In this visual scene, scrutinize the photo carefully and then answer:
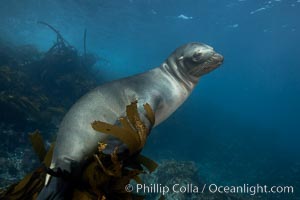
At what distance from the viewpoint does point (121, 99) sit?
299 cm

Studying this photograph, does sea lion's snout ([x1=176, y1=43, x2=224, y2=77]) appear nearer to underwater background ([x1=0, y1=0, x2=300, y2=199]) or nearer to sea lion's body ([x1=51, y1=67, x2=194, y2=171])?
sea lion's body ([x1=51, y1=67, x2=194, y2=171])

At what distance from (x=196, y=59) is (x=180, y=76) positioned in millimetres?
348

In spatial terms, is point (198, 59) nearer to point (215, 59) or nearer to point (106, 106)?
point (215, 59)

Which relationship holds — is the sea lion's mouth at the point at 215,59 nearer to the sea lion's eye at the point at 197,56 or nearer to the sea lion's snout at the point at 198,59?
the sea lion's snout at the point at 198,59

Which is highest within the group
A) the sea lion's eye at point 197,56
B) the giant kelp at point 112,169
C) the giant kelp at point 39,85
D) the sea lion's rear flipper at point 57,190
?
the giant kelp at point 39,85

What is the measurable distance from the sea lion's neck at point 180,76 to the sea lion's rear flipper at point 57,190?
210 cm

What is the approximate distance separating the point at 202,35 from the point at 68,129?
1464 inches

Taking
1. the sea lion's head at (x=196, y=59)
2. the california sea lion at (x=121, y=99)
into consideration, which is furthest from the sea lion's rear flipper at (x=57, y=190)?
Answer: the sea lion's head at (x=196, y=59)

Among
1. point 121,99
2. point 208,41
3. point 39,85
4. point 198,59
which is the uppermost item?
point 208,41

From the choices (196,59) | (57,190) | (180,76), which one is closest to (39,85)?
(180,76)

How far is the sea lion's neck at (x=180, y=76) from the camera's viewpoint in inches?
150

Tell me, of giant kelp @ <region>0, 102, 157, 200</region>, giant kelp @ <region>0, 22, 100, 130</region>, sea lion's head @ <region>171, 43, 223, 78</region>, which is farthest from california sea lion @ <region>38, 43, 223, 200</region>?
giant kelp @ <region>0, 22, 100, 130</region>

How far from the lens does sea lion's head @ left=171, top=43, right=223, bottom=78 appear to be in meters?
3.55

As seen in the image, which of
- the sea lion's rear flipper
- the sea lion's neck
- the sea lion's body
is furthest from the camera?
the sea lion's neck
